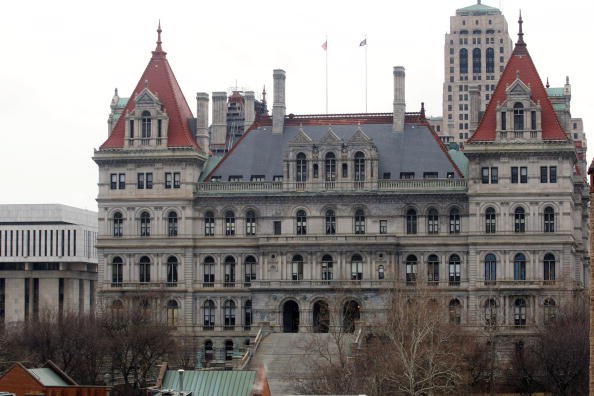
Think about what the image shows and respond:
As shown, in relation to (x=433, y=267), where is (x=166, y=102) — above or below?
above

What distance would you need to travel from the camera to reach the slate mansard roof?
154 metres

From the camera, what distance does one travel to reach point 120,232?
157750 mm

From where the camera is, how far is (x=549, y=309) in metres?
146

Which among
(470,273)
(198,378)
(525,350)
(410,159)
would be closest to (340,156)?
(410,159)

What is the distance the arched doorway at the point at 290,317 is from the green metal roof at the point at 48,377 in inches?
1962

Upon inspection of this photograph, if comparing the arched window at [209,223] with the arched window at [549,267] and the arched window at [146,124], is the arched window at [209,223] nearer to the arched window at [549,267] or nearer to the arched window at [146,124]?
the arched window at [146,124]

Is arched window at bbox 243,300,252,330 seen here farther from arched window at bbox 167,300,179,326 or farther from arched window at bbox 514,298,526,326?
arched window at bbox 514,298,526,326

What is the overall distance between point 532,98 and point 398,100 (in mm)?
13762

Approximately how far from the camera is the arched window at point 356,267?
501ft

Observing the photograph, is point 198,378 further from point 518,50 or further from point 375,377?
point 518,50

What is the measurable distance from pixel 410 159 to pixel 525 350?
22071 millimetres

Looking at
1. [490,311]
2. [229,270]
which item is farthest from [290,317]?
[490,311]

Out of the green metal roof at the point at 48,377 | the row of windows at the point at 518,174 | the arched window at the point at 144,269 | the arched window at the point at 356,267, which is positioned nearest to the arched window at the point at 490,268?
the row of windows at the point at 518,174

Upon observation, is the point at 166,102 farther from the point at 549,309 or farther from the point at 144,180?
the point at 549,309
